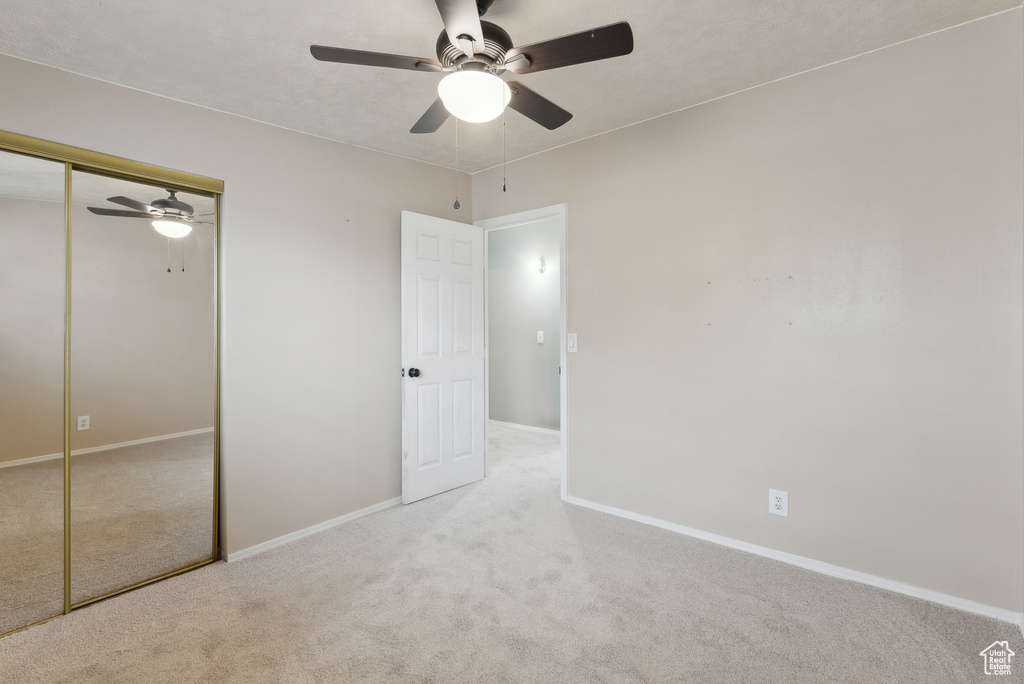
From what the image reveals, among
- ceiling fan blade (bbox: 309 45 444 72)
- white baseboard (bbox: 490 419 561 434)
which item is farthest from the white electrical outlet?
white baseboard (bbox: 490 419 561 434)

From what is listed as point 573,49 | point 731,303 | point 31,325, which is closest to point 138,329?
point 31,325

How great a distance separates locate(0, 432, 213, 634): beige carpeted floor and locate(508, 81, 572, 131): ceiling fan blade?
7.84 ft

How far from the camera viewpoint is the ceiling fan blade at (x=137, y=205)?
7.87ft

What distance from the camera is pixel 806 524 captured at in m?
2.48

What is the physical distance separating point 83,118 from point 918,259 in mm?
3877

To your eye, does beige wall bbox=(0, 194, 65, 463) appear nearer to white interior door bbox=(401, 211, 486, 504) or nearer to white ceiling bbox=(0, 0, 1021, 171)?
white ceiling bbox=(0, 0, 1021, 171)

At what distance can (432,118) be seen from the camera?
211 centimetres

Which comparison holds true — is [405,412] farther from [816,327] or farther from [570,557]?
[816,327]

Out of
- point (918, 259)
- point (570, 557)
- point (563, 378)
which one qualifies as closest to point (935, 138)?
point (918, 259)

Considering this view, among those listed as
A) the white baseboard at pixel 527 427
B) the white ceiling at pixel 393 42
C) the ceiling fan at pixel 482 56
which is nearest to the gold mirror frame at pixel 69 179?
the white ceiling at pixel 393 42

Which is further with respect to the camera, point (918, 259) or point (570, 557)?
point (570, 557)

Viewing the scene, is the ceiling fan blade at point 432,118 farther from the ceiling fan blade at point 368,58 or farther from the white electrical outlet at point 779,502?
the white electrical outlet at point 779,502

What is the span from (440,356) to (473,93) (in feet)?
7.05

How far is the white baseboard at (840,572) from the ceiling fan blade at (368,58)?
274 cm
